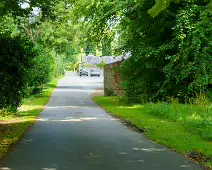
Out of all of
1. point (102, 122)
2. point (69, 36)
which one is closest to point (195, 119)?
point (102, 122)

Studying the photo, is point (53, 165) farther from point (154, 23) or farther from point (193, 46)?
point (154, 23)

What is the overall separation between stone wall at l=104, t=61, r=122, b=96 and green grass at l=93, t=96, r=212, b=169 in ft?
33.0

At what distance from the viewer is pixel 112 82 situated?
29750mm

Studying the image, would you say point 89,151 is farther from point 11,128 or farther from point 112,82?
point 112,82

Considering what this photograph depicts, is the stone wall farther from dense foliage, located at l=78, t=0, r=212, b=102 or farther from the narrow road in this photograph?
the narrow road

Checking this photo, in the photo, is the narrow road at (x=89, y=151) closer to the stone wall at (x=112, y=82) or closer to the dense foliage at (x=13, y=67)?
the dense foliage at (x=13, y=67)

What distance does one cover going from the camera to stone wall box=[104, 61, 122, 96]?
27766 mm

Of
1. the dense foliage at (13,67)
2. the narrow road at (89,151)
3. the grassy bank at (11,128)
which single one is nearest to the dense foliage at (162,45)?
the dense foliage at (13,67)

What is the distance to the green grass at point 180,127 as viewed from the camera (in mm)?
8617

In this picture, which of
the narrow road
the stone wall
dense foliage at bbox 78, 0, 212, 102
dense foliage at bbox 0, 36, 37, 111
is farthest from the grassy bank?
the stone wall

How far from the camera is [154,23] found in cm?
1923

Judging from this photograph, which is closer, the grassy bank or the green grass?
A: the green grass

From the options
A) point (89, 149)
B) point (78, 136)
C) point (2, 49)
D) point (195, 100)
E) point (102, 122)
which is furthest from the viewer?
point (195, 100)

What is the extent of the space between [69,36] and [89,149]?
31726 millimetres
